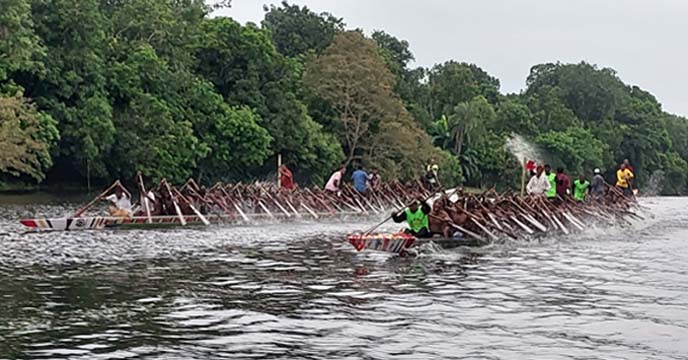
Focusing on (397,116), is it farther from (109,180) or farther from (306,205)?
(306,205)

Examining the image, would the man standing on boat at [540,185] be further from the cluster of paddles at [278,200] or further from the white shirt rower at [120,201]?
the white shirt rower at [120,201]

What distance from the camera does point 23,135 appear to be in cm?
3772

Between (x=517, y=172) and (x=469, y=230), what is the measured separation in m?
64.2

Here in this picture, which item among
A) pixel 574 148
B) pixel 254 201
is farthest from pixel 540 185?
pixel 574 148

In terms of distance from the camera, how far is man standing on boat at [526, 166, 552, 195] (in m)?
27.8

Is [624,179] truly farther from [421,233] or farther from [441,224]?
[421,233]

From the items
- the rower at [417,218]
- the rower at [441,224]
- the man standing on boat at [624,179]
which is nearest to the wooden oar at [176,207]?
the rower at [417,218]

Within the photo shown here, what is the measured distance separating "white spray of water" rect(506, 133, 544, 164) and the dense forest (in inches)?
69.3

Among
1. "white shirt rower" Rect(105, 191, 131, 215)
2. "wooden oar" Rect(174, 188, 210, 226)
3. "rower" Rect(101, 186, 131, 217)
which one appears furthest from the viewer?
"wooden oar" Rect(174, 188, 210, 226)

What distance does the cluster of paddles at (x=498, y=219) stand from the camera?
1859cm

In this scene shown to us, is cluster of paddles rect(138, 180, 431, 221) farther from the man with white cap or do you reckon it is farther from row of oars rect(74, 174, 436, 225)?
the man with white cap

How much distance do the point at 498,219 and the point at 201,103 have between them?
33548 millimetres

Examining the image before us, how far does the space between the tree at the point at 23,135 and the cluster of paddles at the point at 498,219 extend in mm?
20608

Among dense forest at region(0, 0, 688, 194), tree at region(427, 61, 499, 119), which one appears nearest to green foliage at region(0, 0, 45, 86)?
dense forest at region(0, 0, 688, 194)
